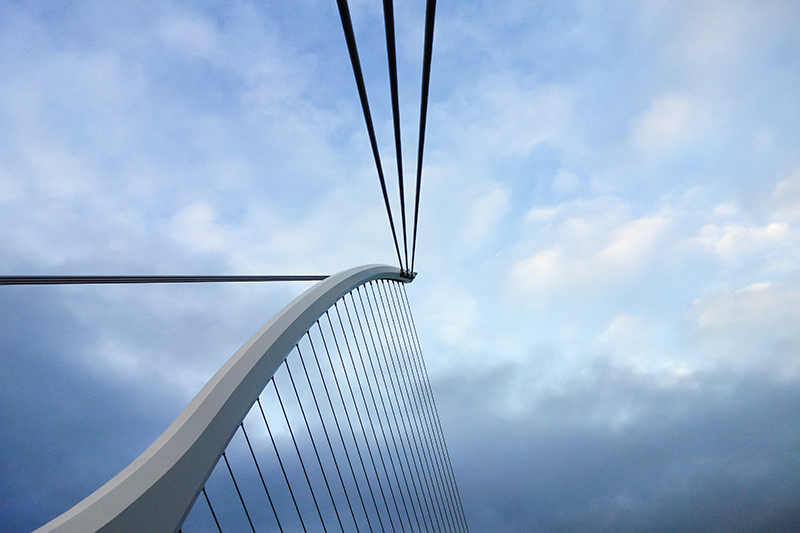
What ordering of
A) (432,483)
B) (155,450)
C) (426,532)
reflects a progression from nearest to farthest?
(155,450) → (426,532) → (432,483)

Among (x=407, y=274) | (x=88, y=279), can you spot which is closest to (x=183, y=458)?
(x=88, y=279)

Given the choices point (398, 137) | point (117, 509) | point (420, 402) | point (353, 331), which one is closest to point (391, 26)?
point (398, 137)

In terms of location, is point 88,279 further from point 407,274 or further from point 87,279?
point 407,274

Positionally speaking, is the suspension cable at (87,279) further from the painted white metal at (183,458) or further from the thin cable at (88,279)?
the painted white metal at (183,458)

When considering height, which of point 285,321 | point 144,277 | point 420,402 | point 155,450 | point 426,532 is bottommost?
point 426,532

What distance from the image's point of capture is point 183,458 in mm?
5707

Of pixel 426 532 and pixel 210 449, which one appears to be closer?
pixel 210 449

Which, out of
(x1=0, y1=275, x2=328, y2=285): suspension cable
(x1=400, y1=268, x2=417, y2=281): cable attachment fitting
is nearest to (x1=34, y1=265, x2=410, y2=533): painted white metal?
(x1=0, y1=275, x2=328, y2=285): suspension cable

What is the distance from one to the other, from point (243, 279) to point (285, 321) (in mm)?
1341

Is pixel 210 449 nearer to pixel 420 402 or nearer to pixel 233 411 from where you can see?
pixel 233 411

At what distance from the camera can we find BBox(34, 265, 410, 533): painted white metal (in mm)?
4488

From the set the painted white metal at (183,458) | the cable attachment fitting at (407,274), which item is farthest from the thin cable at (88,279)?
the cable attachment fitting at (407,274)

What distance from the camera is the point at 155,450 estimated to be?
5570 mm

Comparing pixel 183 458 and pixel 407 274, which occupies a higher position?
pixel 407 274
